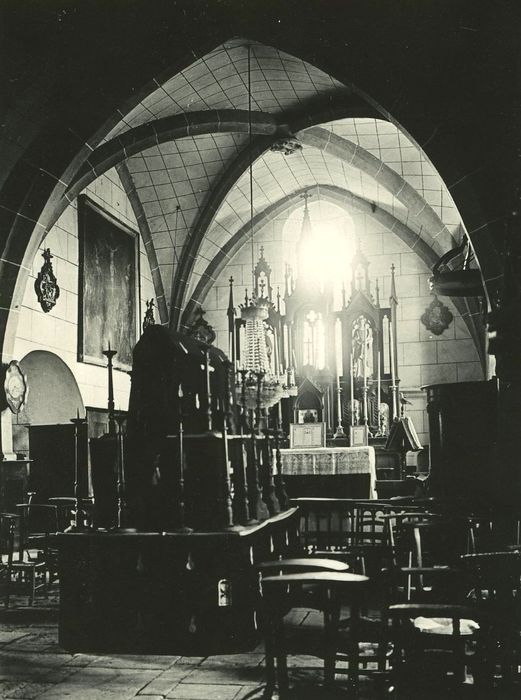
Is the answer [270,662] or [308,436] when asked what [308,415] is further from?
[270,662]

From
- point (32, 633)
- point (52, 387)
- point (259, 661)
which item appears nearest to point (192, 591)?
point (259, 661)

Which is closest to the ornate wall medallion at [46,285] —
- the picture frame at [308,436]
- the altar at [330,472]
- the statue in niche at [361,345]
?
the picture frame at [308,436]

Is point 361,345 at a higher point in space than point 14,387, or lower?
higher

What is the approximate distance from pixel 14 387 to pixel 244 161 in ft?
18.8

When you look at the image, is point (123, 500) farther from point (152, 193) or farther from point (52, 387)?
point (152, 193)

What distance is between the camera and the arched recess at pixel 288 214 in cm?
1433

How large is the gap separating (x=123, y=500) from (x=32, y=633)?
1162 millimetres

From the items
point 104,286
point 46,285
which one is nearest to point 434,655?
point 46,285

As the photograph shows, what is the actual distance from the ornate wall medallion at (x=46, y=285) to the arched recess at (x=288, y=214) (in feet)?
14.1

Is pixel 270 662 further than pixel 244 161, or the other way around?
pixel 244 161

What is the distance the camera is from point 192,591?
468 cm

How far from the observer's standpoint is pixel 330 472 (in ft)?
28.3

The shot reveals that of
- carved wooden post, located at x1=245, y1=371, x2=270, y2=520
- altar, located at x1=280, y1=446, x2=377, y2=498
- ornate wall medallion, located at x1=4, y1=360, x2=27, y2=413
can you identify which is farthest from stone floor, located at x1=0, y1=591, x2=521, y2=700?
ornate wall medallion, located at x1=4, y1=360, x2=27, y2=413

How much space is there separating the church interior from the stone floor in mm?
28
